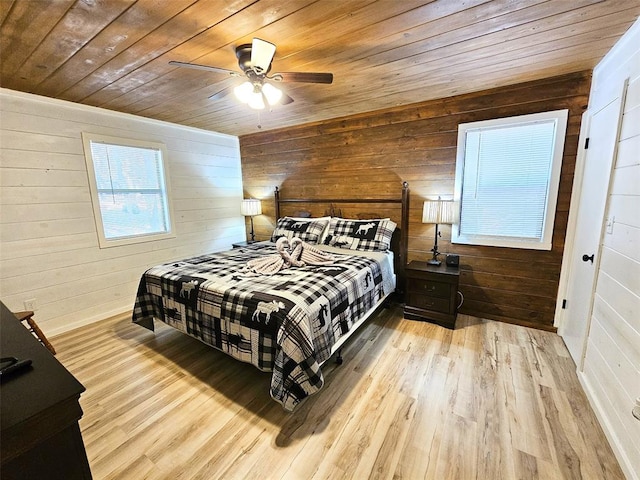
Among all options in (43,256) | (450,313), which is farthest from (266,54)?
(43,256)

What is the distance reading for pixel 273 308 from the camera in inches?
68.9

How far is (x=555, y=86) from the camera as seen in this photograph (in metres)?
2.39

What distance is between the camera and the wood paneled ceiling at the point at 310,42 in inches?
56.7

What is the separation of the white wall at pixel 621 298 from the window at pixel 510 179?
23.7 inches

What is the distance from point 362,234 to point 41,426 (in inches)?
112

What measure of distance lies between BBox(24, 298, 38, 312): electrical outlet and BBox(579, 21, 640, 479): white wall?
14.6 feet

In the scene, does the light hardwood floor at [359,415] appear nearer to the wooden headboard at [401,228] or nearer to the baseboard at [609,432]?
Result: the baseboard at [609,432]

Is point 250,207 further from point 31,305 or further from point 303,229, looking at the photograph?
point 31,305

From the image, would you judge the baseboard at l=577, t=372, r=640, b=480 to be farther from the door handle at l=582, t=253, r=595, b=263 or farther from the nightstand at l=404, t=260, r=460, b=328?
the nightstand at l=404, t=260, r=460, b=328

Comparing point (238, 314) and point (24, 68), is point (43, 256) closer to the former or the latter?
point (24, 68)

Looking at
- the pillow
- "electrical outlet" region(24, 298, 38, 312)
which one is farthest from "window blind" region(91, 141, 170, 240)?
the pillow

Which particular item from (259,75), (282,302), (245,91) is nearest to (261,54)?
(259,75)

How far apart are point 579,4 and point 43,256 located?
4.44 meters

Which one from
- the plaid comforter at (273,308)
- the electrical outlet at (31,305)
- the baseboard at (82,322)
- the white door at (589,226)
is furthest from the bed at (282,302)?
the white door at (589,226)
